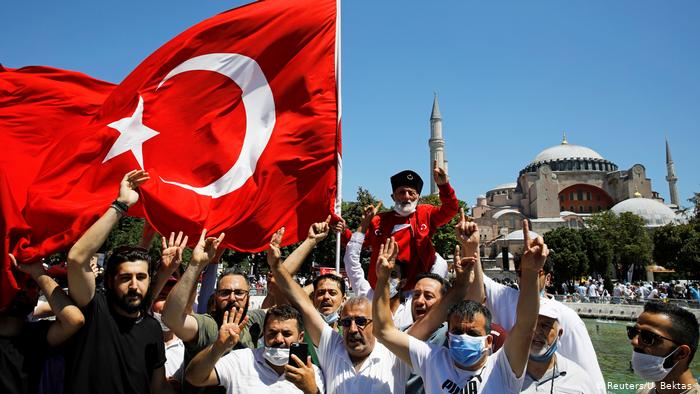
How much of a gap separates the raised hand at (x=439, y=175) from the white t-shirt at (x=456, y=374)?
5.98 ft

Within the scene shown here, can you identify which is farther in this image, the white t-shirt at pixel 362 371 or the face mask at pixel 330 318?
the face mask at pixel 330 318

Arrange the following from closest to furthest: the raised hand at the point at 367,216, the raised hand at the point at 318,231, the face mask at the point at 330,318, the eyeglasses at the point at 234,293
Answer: the eyeglasses at the point at 234,293 < the face mask at the point at 330,318 < the raised hand at the point at 318,231 < the raised hand at the point at 367,216

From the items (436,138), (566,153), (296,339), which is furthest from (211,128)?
(566,153)

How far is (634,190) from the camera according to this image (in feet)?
284

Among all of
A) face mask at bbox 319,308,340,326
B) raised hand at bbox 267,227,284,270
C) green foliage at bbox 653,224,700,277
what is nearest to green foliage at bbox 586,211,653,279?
green foliage at bbox 653,224,700,277

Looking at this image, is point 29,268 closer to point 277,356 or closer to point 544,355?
point 277,356

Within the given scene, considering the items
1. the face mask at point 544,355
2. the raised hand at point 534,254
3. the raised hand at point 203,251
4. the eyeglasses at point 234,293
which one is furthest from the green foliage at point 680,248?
the raised hand at point 203,251

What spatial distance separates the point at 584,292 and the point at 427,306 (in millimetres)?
31578

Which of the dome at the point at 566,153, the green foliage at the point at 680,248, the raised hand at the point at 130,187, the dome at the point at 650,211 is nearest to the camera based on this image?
the raised hand at the point at 130,187

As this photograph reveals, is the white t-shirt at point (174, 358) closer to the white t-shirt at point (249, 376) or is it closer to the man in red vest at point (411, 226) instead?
the white t-shirt at point (249, 376)

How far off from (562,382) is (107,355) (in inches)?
105

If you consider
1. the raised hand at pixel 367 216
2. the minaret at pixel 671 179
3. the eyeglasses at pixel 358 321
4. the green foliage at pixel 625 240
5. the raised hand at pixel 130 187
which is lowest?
the eyeglasses at pixel 358 321

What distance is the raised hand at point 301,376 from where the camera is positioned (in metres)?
3.17

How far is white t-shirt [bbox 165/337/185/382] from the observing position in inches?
150
